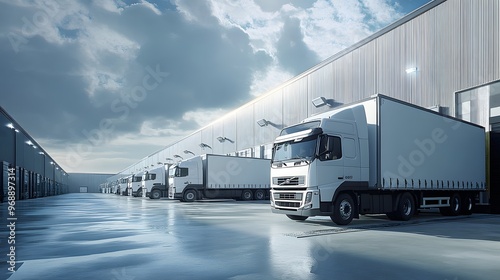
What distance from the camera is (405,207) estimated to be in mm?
13484

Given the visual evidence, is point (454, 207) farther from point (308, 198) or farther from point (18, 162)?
point (18, 162)

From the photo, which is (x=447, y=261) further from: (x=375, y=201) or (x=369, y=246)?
(x=375, y=201)

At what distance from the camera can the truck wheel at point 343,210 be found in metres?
11.8

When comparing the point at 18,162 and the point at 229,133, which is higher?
the point at 229,133

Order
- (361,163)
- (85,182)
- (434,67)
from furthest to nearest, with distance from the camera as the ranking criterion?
(85,182), (434,67), (361,163)

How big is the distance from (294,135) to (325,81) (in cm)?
1710

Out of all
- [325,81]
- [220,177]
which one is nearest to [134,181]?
[220,177]

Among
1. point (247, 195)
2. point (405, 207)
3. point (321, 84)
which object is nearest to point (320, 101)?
point (321, 84)

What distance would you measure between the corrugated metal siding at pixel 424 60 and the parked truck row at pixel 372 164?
3.24 m

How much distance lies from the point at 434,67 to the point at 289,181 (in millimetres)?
12409

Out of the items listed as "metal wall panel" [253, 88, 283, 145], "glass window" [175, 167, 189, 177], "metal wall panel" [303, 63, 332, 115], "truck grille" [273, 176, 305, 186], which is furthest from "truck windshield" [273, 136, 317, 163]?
"metal wall panel" [253, 88, 283, 145]

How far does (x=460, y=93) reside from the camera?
60.4 feet

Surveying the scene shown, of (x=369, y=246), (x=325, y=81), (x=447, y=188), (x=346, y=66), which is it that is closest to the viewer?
(x=369, y=246)

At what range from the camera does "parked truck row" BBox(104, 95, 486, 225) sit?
11.6 m
